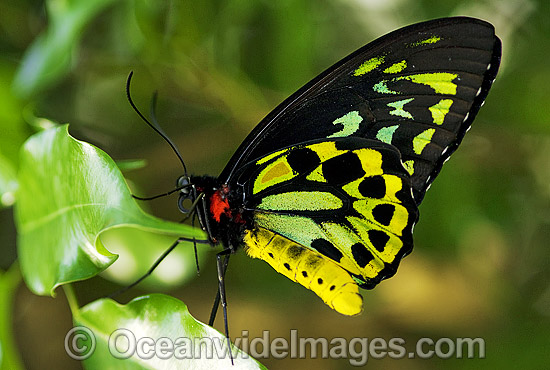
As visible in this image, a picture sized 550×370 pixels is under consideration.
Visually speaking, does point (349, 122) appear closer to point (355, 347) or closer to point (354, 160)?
point (354, 160)

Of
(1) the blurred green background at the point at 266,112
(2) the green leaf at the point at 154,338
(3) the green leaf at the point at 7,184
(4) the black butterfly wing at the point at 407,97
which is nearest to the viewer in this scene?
(2) the green leaf at the point at 154,338

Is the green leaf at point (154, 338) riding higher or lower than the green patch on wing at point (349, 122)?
lower

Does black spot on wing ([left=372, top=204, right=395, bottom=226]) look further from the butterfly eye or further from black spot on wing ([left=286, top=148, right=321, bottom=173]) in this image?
the butterfly eye

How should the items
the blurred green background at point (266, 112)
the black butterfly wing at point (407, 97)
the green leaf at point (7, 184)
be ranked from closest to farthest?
the black butterfly wing at point (407, 97), the green leaf at point (7, 184), the blurred green background at point (266, 112)

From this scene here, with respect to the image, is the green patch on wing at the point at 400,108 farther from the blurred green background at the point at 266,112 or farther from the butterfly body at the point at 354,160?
the blurred green background at the point at 266,112

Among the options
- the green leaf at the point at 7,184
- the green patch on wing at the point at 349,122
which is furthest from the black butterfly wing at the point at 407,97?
the green leaf at the point at 7,184

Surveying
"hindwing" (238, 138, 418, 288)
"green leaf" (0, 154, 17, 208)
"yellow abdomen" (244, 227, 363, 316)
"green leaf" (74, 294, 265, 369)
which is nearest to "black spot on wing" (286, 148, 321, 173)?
"hindwing" (238, 138, 418, 288)

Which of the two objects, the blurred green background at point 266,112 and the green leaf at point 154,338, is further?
the blurred green background at point 266,112
